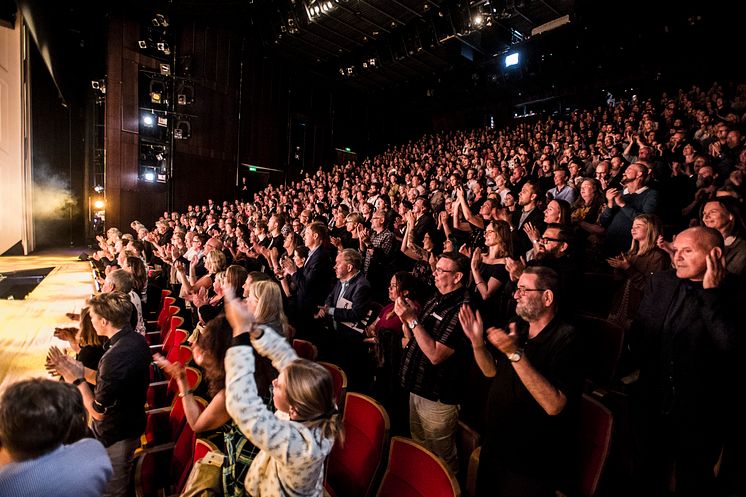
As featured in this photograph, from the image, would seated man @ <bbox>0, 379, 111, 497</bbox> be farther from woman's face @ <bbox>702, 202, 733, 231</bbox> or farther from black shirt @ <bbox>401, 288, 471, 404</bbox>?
woman's face @ <bbox>702, 202, 733, 231</bbox>

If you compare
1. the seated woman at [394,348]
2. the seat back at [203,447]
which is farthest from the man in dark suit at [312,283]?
the seat back at [203,447]

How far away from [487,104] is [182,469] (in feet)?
57.4

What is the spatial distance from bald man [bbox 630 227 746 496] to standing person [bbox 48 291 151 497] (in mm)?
2599

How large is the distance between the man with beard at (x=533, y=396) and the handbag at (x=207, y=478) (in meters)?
1.09

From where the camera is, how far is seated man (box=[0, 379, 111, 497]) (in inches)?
44.3

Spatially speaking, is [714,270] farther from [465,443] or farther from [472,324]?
[465,443]

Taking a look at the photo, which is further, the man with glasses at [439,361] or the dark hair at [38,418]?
the man with glasses at [439,361]

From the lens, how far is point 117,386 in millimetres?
2211

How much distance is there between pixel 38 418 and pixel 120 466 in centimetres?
140

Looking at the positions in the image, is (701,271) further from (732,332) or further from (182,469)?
(182,469)

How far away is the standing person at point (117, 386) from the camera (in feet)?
7.23

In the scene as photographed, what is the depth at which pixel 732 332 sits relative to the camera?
5.51ft

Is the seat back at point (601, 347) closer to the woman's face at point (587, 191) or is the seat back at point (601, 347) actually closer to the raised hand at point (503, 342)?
the raised hand at point (503, 342)

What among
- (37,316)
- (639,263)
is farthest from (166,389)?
(37,316)
